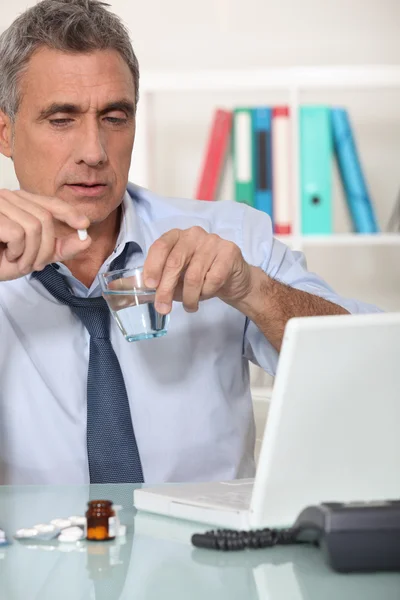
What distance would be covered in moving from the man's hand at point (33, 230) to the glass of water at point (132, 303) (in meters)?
0.11

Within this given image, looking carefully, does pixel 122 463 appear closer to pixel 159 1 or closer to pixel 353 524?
pixel 353 524

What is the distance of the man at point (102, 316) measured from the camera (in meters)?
1.63

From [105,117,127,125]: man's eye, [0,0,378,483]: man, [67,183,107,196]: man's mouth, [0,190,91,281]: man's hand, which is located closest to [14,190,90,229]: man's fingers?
[0,190,91,281]: man's hand

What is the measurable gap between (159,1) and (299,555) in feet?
9.23

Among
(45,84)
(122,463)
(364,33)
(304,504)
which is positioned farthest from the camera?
(364,33)

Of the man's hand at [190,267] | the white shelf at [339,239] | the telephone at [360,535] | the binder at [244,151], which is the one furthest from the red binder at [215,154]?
the telephone at [360,535]

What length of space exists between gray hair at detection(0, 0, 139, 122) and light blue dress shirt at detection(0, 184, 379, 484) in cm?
30

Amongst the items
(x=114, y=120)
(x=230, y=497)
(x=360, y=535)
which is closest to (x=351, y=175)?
(x=114, y=120)

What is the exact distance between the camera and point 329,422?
0.90 meters

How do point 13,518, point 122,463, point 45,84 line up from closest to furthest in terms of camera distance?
1. point 13,518
2. point 122,463
3. point 45,84

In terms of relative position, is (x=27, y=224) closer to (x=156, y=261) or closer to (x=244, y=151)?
(x=156, y=261)

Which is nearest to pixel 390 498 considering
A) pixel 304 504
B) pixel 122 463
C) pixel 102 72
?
pixel 304 504

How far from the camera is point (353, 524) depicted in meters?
0.82

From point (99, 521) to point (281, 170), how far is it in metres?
2.06
